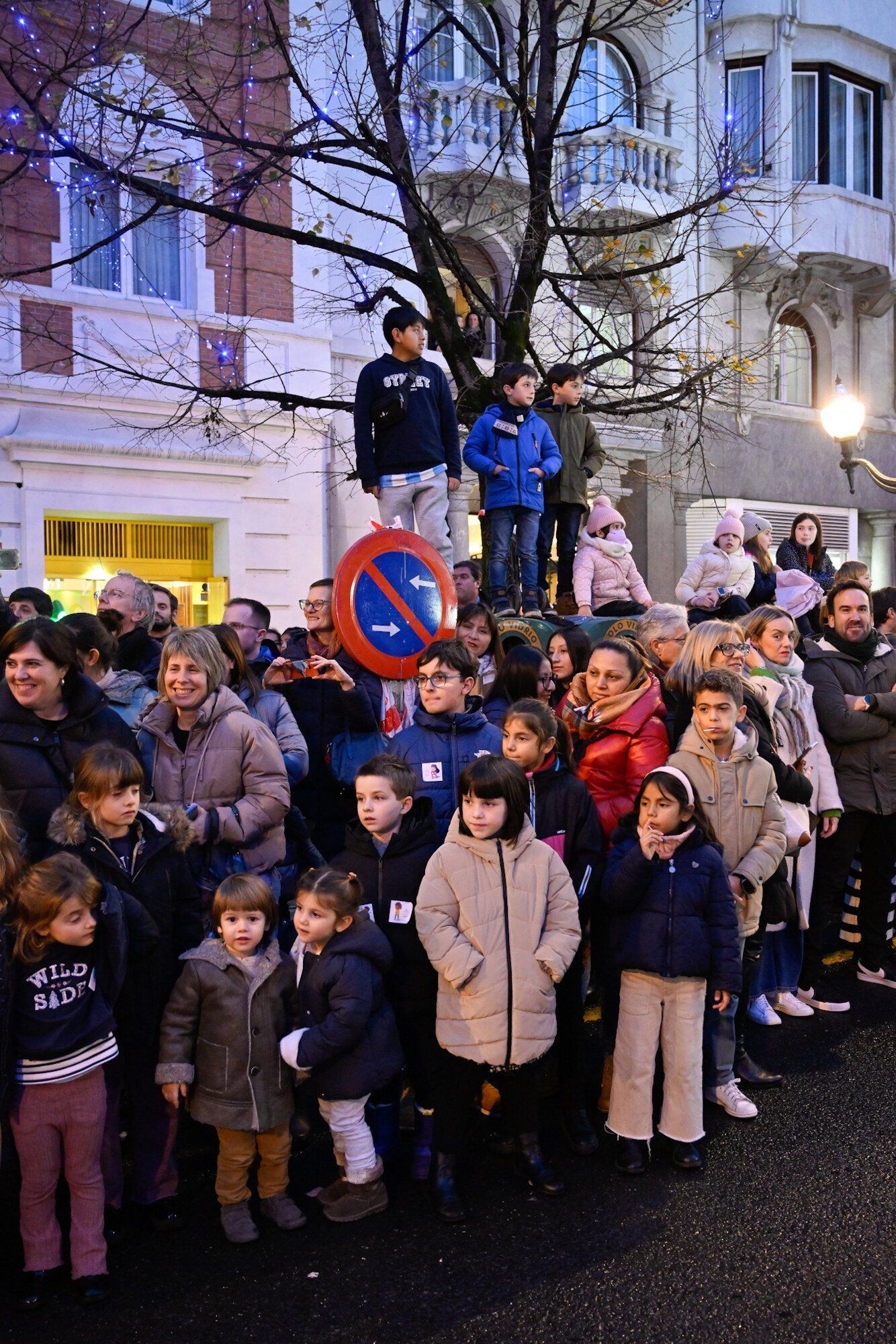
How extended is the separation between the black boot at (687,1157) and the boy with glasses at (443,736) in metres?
1.43

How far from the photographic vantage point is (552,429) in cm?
888

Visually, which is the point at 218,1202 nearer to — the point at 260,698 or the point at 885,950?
the point at 260,698

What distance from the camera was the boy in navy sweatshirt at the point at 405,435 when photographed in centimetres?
638

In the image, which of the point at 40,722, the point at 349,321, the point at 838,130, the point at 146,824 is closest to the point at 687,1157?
the point at 146,824

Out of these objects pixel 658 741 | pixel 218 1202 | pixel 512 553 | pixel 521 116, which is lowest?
pixel 218 1202

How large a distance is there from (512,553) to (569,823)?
13.4 ft

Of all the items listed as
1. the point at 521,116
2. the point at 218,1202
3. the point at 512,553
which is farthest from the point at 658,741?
the point at 521,116

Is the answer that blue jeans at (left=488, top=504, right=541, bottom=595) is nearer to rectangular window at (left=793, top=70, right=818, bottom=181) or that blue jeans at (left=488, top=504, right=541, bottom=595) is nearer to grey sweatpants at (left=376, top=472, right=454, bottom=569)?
grey sweatpants at (left=376, top=472, right=454, bottom=569)

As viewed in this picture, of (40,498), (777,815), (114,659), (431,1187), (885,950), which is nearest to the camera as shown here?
(431,1187)

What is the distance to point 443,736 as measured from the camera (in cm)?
451

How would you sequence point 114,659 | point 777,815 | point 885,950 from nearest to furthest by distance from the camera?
point 777,815 < point 114,659 < point 885,950

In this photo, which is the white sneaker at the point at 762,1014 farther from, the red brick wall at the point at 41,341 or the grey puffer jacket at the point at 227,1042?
the red brick wall at the point at 41,341

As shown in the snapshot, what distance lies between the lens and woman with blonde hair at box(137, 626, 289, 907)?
164 inches

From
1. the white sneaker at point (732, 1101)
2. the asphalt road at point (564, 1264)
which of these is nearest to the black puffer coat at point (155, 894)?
the asphalt road at point (564, 1264)
